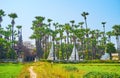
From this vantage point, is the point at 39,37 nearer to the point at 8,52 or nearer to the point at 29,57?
the point at 29,57

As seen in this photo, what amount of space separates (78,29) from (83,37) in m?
8.31

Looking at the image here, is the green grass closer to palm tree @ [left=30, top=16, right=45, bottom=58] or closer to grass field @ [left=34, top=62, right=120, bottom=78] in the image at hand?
grass field @ [left=34, top=62, right=120, bottom=78]

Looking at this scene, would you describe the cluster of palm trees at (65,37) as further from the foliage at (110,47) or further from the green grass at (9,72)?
the green grass at (9,72)

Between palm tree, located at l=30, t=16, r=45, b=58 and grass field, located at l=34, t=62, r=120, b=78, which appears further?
palm tree, located at l=30, t=16, r=45, b=58

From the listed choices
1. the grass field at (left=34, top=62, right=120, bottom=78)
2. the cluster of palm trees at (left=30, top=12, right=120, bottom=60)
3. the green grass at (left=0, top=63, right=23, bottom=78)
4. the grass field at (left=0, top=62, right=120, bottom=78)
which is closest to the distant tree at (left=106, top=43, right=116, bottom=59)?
the cluster of palm trees at (left=30, top=12, right=120, bottom=60)

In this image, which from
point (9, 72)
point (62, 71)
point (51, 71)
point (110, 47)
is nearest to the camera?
point (51, 71)

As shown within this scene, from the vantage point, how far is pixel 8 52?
86375 mm

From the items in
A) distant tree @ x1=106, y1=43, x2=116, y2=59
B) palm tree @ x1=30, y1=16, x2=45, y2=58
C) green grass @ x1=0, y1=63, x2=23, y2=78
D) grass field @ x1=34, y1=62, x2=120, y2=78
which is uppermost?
palm tree @ x1=30, y1=16, x2=45, y2=58

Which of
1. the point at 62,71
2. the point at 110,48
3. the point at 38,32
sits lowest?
the point at 62,71

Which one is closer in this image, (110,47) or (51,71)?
(51,71)

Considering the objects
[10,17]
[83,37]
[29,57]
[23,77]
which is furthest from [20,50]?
[23,77]

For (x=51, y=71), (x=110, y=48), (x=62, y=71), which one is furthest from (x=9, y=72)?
(x=110, y=48)

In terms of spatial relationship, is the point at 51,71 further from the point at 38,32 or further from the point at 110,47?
the point at 110,47

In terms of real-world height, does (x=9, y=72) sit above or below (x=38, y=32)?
below
